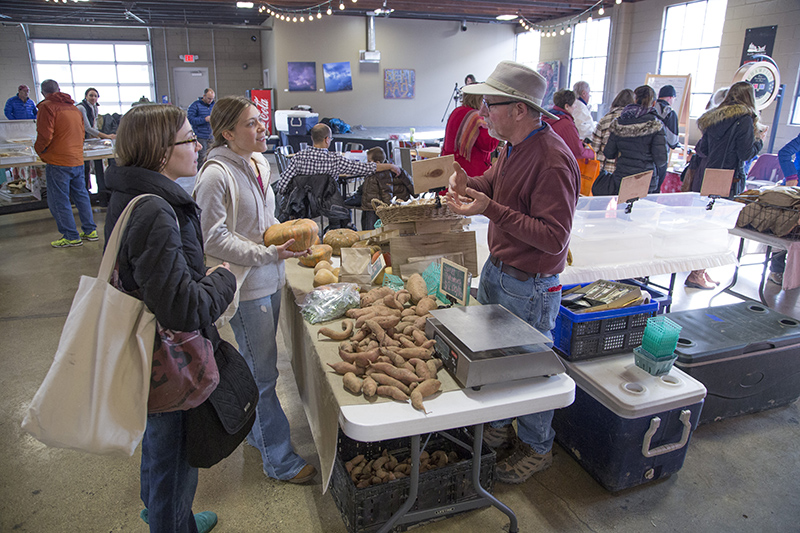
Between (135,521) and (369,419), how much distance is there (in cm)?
129

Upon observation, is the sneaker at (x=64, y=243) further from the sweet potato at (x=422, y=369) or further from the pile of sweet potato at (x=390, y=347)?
the sweet potato at (x=422, y=369)

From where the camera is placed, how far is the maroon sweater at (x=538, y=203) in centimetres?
169

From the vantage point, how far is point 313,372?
191cm

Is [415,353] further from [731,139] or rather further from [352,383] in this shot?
[731,139]

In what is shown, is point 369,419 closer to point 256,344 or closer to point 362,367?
point 362,367

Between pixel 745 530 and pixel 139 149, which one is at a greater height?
pixel 139 149

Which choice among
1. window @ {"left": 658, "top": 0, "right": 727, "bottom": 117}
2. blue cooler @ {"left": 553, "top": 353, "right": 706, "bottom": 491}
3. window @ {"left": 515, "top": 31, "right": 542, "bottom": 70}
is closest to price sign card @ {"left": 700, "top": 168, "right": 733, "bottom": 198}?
blue cooler @ {"left": 553, "top": 353, "right": 706, "bottom": 491}

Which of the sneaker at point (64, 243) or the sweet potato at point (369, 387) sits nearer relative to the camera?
the sweet potato at point (369, 387)

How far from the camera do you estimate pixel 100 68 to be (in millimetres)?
14242

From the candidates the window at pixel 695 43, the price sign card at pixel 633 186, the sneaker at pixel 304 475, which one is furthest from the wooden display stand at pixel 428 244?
the window at pixel 695 43

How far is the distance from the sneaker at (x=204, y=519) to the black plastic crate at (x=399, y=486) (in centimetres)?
47

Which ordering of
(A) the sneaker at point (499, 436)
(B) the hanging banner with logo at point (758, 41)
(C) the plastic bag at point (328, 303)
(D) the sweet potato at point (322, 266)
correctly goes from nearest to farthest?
(C) the plastic bag at point (328, 303), (A) the sneaker at point (499, 436), (D) the sweet potato at point (322, 266), (B) the hanging banner with logo at point (758, 41)

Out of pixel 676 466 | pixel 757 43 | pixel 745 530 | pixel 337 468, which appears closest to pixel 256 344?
pixel 337 468

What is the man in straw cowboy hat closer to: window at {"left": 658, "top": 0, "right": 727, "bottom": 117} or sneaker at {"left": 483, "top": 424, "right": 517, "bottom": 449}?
sneaker at {"left": 483, "top": 424, "right": 517, "bottom": 449}
